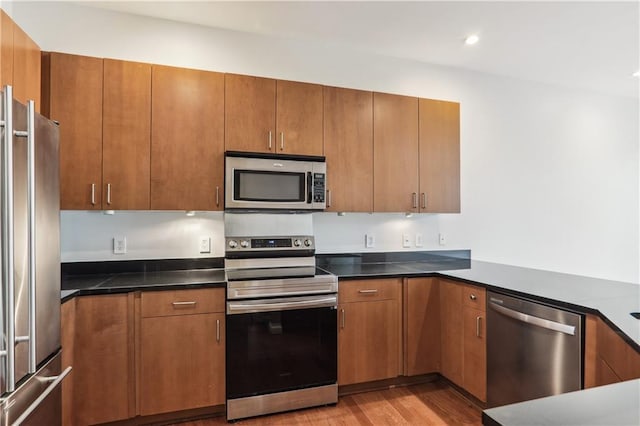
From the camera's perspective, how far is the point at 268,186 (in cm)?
253

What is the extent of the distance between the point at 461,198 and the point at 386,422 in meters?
2.09

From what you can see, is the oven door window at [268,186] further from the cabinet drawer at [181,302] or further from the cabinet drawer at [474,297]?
the cabinet drawer at [474,297]

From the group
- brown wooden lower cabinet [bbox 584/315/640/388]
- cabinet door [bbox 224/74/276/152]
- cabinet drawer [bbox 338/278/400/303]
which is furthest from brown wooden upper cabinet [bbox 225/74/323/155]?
brown wooden lower cabinet [bbox 584/315/640/388]

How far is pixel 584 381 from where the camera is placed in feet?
5.58

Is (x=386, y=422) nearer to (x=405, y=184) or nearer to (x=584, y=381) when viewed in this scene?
(x=584, y=381)

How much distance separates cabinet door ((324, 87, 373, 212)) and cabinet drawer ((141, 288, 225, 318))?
1041mm

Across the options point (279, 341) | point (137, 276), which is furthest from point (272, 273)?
point (137, 276)

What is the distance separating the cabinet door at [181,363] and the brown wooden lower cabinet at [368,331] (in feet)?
2.70

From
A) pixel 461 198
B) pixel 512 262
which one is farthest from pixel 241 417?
pixel 512 262

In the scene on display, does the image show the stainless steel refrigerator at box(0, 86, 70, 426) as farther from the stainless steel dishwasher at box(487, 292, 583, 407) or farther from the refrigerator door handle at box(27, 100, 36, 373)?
the stainless steel dishwasher at box(487, 292, 583, 407)

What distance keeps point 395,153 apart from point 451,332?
141 centimetres

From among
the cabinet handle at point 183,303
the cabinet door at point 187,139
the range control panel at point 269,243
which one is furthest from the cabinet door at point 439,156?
the cabinet handle at point 183,303

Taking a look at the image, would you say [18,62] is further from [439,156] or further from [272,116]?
[439,156]

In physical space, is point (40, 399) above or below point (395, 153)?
below
